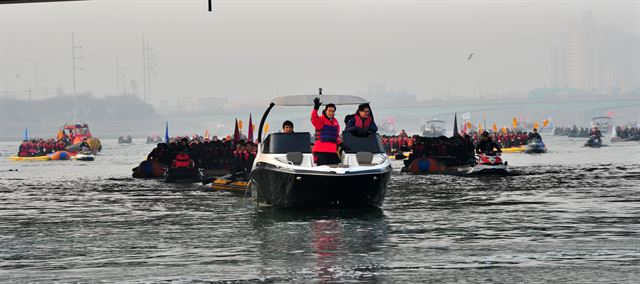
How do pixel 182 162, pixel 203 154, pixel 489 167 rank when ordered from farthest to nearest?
pixel 203 154, pixel 489 167, pixel 182 162

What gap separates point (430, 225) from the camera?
22.7 meters

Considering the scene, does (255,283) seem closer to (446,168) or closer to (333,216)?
(333,216)

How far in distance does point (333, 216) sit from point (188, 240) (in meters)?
5.06

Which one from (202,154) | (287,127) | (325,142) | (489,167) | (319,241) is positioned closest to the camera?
(319,241)

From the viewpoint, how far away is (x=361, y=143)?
25.5 metres

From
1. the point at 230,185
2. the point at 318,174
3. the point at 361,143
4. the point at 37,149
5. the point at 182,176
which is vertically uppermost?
the point at 361,143

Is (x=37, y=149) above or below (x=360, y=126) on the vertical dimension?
below

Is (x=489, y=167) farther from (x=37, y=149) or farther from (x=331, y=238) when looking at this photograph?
(x=37, y=149)

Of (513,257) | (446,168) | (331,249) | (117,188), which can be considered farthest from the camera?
(446,168)

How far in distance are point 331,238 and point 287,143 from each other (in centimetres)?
597

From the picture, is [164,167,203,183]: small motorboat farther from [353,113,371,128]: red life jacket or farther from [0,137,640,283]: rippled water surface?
[353,113,371,128]: red life jacket

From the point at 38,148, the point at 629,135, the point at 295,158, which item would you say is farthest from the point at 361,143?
the point at 629,135

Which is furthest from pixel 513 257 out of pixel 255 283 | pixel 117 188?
pixel 117 188

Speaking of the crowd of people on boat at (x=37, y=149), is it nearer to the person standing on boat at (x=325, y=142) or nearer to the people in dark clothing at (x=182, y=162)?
the people in dark clothing at (x=182, y=162)
